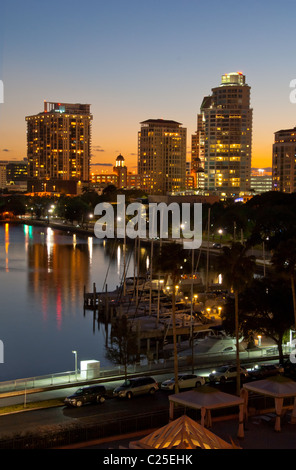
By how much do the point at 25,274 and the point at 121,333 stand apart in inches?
1233

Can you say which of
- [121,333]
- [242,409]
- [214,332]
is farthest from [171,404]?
[214,332]

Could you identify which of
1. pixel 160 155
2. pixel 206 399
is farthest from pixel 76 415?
pixel 160 155

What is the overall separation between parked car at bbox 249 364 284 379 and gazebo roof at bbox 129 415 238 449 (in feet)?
26.4

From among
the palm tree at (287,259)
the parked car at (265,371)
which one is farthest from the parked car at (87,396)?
the palm tree at (287,259)

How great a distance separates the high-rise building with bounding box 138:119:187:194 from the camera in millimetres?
191500

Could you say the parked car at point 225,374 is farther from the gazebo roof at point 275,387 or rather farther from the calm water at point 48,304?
the calm water at point 48,304

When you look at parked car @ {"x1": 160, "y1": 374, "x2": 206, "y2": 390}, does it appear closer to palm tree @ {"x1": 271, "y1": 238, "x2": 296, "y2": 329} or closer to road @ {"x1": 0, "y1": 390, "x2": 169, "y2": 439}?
road @ {"x1": 0, "y1": 390, "x2": 169, "y2": 439}

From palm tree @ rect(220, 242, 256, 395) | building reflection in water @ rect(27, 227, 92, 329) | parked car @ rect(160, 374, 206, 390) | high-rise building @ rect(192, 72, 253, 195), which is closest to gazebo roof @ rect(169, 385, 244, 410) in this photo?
parked car @ rect(160, 374, 206, 390)

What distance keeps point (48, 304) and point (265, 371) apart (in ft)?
74.0

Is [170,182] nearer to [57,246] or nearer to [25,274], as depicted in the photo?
[57,246]

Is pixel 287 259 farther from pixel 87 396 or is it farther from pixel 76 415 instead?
pixel 76 415

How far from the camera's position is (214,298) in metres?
35.8
